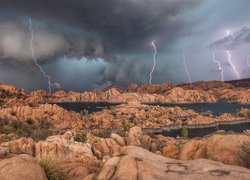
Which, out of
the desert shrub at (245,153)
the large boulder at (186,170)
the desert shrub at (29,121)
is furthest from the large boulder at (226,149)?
the desert shrub at (29,121)

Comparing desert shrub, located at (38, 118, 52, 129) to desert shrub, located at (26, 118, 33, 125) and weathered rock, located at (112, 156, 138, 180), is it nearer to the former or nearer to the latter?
desert shrub, located at (26, 118, 33, 125)

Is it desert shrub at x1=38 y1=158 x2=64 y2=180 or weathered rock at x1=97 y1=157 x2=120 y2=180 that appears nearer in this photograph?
weathered rock at x1=97 y1=157 x2=120 y2=180

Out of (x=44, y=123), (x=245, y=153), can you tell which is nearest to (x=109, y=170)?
(x=245, y=153)

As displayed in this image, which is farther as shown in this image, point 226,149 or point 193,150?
point 193,150

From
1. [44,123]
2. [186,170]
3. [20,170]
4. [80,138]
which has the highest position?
[44,123]

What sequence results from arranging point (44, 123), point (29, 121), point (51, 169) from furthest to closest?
point (44, 123)
point (29, 121)
point (51, 169)

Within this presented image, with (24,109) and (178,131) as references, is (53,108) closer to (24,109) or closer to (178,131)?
(24,109)

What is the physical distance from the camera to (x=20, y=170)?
545 inches

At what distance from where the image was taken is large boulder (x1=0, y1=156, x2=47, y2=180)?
13.6 m

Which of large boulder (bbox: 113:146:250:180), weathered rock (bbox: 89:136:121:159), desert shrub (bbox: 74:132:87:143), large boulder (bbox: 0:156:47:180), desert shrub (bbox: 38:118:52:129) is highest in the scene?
desert shrub (bbox: 38:118:52:129)

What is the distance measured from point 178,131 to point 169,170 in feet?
543

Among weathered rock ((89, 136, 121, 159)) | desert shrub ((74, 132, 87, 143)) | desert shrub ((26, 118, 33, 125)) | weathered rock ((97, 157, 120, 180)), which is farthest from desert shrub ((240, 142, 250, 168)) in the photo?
desert shrub ((26, 118, 33, 125))

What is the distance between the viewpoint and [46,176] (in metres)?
15.2

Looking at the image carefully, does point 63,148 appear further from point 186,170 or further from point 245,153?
point 186,170
